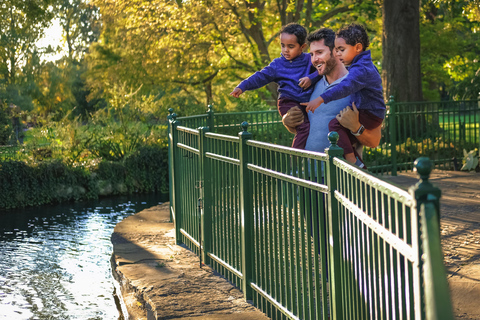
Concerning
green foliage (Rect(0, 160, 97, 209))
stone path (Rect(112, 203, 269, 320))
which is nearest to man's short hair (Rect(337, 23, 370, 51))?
stone path (Rect(112, 203, 269, 320))

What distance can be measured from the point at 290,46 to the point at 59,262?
4.77 m

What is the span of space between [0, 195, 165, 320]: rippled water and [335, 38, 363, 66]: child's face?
320 cm

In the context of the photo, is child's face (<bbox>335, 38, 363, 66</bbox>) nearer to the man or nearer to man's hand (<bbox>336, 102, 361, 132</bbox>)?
the man

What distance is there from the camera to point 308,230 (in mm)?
3764

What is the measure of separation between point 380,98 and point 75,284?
421cm

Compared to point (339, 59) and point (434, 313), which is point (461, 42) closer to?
point (339, 59)

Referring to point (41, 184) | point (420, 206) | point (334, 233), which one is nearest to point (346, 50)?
point (334, 233)

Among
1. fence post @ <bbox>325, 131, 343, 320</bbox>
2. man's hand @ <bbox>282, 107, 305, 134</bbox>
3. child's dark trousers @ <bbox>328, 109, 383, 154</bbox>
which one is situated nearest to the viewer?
fence post @ <bbox>325, 131, 343, 320</bbox>

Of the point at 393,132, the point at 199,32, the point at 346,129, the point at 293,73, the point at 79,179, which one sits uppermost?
the point at 199,32

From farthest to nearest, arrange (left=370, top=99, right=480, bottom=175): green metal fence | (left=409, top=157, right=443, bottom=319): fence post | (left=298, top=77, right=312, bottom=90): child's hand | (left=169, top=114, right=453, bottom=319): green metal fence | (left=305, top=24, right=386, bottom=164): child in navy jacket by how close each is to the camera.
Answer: (left=370, top=99, right=480, bottom=175): green metal fence, (left=298, top=77, right=312, bottom=90): child's hand, (left=305, top=24, right=386, bottom=164): child in navy jacket, (left=169, top=114, right=453, bottom=319): green metal fence, (left=409, top=157, right=443, bottom=319): fence post

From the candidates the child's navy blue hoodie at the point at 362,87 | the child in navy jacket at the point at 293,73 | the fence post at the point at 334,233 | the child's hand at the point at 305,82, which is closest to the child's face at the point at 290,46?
the child in navy jacket at the point at 293,73

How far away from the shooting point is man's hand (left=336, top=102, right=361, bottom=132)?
4.38 metres

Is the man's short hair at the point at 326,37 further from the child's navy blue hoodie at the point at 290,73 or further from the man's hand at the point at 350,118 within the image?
the man's hand at the point at 350,118

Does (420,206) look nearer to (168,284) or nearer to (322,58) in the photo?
(322,58)
